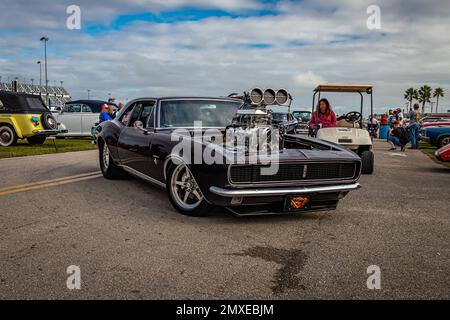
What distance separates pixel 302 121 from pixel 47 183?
81.1ft

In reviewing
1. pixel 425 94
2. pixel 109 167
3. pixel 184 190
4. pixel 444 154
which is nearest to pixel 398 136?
pixel 444 154

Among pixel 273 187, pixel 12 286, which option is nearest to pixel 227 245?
pixel 273 187

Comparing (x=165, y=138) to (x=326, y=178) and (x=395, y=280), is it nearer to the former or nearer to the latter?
(x=326, y=178)

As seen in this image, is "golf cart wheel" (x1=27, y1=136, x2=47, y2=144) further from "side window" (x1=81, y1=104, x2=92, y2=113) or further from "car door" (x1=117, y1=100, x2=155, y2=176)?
"car door" (x1=117, y1=100, x2=155, y2=176)

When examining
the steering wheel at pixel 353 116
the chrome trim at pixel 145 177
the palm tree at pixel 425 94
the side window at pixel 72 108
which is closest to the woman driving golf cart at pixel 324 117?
the steering wheel at pixel 353 116

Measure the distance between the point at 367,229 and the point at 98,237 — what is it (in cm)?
266

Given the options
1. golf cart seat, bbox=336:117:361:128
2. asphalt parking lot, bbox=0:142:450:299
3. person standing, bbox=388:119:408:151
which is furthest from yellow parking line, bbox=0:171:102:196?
person standing, bbox=388:119:408:151

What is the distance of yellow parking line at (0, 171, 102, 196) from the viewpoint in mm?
6160

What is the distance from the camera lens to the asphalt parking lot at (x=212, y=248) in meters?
2.88

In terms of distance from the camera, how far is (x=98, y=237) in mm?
3971

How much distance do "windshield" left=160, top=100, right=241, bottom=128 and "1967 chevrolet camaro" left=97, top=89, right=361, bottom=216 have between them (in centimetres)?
1

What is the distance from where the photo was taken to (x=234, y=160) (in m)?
4.11

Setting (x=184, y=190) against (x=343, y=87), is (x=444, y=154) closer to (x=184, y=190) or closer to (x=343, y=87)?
(x=343, y=87)

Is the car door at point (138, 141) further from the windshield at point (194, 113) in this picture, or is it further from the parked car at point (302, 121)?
the parked car at point (302, 121)
